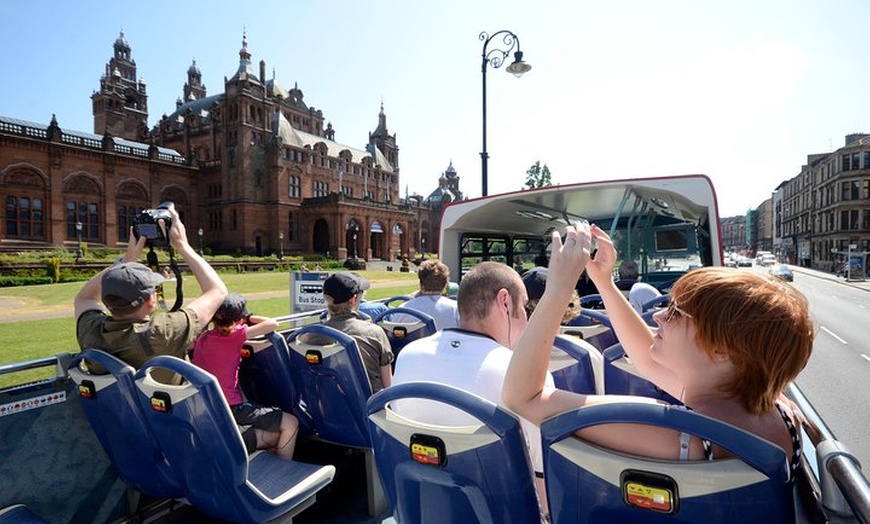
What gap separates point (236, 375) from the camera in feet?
11.9

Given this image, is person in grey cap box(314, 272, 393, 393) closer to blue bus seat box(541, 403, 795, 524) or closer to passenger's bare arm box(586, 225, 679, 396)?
passenger's bare arm box(586, 225, 679, 396)

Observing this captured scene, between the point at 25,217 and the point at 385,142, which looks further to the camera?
the point at 385,142

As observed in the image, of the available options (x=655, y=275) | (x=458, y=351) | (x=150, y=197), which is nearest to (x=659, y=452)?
(x=458, y=351)

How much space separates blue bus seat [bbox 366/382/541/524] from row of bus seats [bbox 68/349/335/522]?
119cm

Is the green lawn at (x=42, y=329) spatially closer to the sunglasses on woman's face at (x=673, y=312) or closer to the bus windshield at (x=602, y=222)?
the bus windshield at (x=602, y=222)

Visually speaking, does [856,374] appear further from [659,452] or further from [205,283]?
[205,283]

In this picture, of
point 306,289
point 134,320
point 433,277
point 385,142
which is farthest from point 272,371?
point 385,142

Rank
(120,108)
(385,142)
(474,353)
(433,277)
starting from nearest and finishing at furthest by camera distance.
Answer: (474,353) < (433,277) < (120,108) < (385,142)

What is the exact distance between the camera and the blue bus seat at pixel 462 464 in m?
1.57

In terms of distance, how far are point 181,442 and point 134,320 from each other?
0.91 metres

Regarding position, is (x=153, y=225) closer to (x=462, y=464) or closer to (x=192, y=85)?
(x=462, y=464)

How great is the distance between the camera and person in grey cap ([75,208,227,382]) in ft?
9.29

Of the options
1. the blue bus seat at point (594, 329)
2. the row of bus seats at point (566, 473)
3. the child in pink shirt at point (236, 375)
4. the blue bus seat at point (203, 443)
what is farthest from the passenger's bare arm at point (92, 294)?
the blue bus seat at point (594, 329)

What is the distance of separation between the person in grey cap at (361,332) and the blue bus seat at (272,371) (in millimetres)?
311
